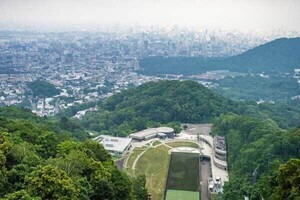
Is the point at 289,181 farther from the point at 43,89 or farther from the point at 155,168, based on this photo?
the point at 43,89

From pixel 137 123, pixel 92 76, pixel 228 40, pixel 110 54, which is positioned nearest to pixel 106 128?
pixel 137 123

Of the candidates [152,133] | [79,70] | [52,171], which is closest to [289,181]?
[52,171]

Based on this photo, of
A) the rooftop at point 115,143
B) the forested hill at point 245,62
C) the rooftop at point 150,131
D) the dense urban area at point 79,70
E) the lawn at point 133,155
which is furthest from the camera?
the forested hill at point 245,62

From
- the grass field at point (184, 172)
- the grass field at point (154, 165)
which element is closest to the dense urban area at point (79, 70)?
the grass field at point (154, 165)

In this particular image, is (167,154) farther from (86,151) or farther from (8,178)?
(8,178)

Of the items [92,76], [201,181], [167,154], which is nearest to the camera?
[201,181]

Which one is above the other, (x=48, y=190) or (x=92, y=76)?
(x=48, y=190)

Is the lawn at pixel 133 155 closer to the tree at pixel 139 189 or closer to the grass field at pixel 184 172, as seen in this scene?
the grass field at pixel 184 172
